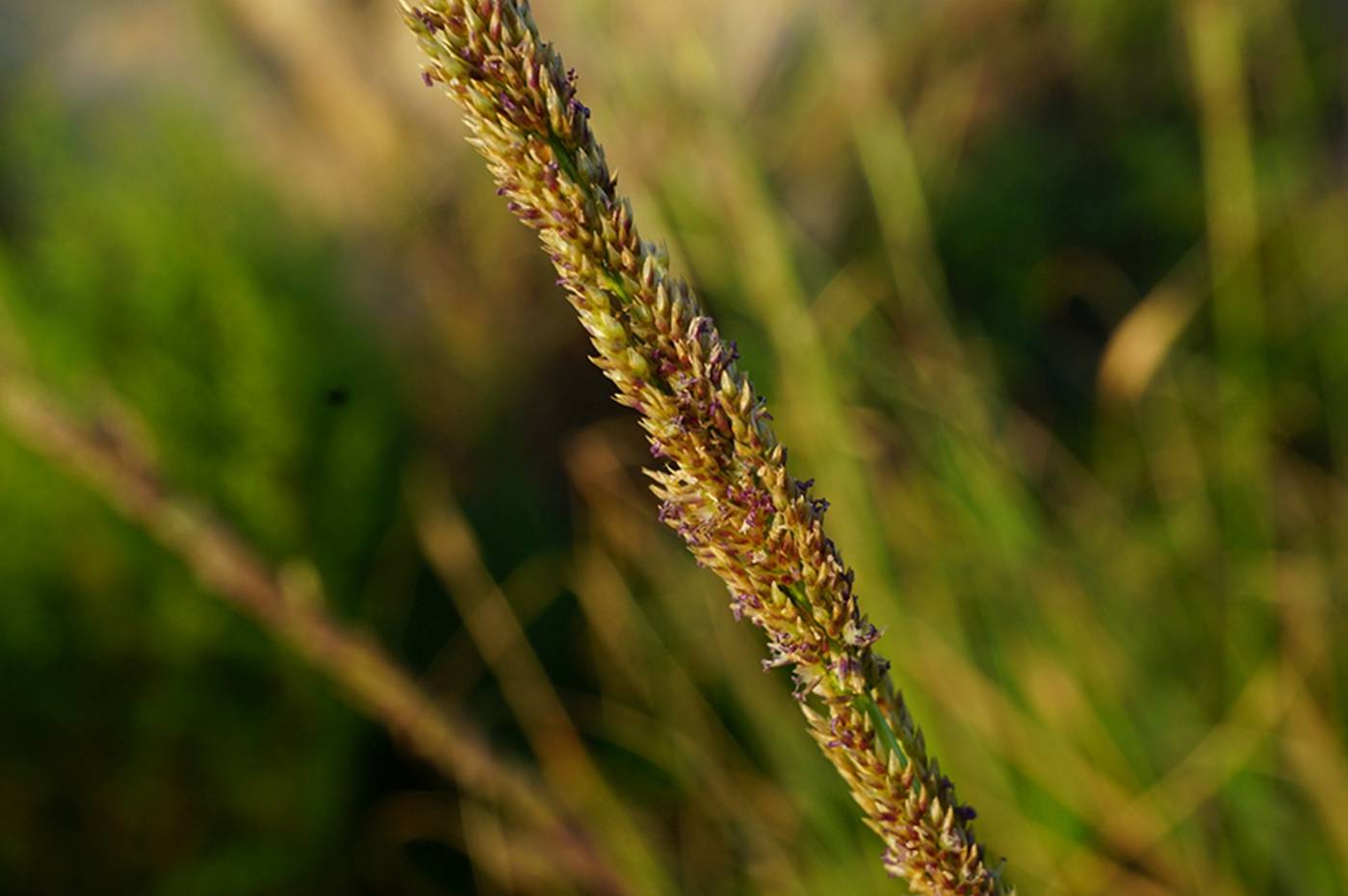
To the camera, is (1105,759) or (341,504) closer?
(1105,759)

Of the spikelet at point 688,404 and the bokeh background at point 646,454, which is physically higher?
the bokeh background at point 646,454

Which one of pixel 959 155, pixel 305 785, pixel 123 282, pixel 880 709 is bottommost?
pixel 880 709

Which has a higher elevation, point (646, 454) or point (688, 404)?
point (646, 454)

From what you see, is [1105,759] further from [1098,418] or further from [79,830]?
[79,830]

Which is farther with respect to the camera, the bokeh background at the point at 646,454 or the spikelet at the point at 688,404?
the bokeh background at the point at 646,454

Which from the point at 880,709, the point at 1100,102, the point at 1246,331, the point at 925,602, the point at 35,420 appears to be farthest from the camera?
the point at 1100,102

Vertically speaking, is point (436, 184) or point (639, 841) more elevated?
point (436, 184)

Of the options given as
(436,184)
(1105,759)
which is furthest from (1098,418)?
(436,184)
